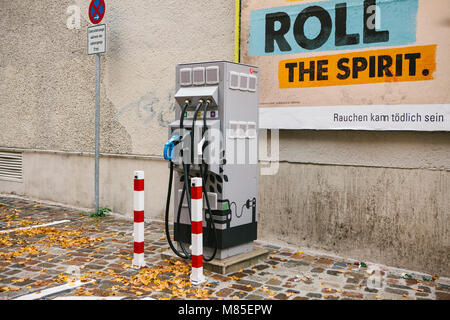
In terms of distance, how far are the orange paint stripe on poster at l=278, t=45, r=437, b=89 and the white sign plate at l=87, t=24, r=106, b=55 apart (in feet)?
9.78

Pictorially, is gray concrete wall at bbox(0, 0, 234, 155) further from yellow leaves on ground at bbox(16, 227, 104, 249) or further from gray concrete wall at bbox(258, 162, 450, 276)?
gray concrete wall at bbox(258, 162, 450, 276)

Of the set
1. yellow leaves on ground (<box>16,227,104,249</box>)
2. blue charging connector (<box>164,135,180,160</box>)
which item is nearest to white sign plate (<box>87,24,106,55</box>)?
yellow leaves on ground (<box>16,227,104,249</box>)

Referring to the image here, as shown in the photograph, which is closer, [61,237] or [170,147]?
[170,147]

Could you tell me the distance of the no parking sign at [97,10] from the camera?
729cm

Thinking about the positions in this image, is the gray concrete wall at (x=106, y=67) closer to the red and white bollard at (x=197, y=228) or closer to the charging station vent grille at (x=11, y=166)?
the charging station vent grille at (x=11, y=166)

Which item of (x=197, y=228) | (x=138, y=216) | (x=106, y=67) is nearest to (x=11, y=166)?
(x=106, y=67)

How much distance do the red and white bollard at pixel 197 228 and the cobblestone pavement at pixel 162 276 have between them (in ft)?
0.35

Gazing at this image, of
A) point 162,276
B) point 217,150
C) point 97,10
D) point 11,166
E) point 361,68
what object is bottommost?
point 162,276

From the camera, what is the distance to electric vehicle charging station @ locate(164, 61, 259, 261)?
4.75 meters

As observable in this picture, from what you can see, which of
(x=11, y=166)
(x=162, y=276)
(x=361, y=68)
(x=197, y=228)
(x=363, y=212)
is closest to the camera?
(x=197, y=228)

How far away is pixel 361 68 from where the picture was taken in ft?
17.2

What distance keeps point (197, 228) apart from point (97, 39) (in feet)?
13.7

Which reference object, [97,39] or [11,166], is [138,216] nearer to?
[97,39]
